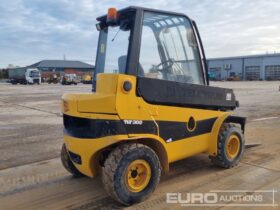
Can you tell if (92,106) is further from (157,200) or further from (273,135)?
(273,135)

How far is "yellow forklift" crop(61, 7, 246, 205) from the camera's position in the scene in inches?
155

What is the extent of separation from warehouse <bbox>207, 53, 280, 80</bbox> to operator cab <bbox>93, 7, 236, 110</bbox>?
7830 cm

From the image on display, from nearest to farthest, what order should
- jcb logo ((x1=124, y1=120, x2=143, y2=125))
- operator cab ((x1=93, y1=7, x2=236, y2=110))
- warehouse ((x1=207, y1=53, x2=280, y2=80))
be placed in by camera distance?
jcb logo ((x1=124, y1=120, x2=143, y2=125)) < operator cab ((x1=93, y1=7, x2=236, y2=110)) < warehouse ((x1=207, y1=53, x2=280, y2=80))

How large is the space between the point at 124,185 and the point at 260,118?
8.89 m

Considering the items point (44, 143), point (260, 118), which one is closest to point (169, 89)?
point (44, 143)

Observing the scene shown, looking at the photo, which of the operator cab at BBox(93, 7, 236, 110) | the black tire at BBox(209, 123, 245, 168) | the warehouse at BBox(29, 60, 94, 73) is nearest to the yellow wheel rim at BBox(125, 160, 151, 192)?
the operator cab at BBox(93, 7, 236, 110)

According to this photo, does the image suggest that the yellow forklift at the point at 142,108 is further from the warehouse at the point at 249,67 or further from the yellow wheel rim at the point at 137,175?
the warehouse at the point at 249,67

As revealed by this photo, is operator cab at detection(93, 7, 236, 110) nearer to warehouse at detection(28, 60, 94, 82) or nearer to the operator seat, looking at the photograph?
the operator seat

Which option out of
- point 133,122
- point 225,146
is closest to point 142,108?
point 133,122

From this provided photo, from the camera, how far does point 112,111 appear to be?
392 cm

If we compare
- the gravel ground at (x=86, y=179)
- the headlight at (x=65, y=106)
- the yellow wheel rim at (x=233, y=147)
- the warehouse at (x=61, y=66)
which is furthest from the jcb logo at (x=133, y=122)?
the warehouse at (x=61, y=66)

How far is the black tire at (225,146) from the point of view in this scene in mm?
5199

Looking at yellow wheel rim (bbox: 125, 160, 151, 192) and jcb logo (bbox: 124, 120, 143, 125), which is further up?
jcb logo (bbox: 124, 120, 143, 125)

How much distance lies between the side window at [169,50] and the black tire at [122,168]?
37.7 inches
